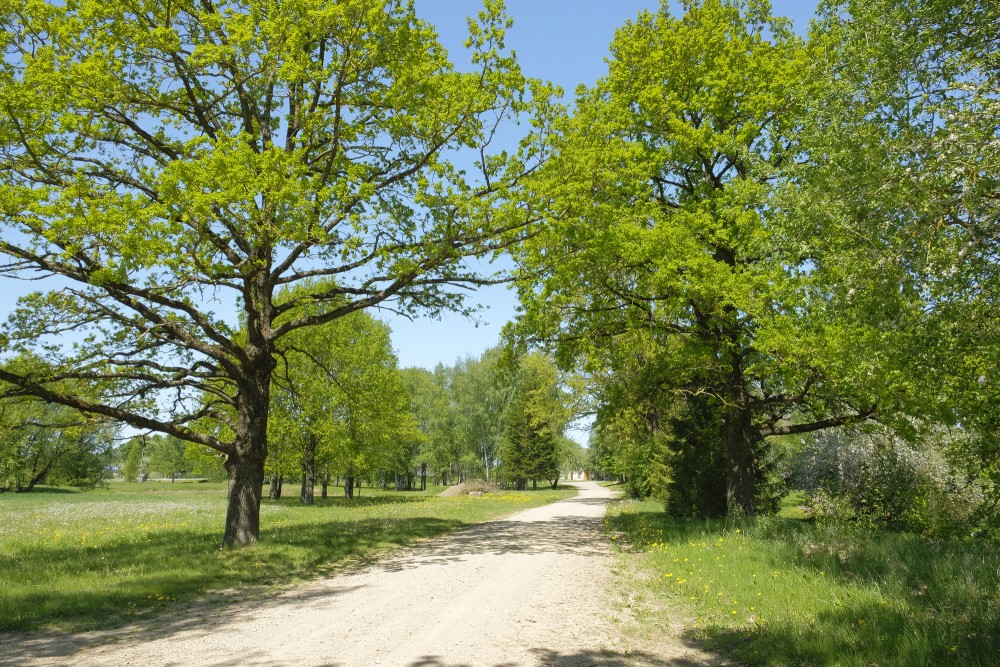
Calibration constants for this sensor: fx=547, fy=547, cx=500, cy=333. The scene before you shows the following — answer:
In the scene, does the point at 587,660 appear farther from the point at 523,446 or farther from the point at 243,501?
the point at 523,446

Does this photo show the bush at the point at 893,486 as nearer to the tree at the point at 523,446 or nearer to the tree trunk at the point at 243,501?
the tree trunk at the point at 243,501

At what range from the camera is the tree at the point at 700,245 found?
11.8 metres

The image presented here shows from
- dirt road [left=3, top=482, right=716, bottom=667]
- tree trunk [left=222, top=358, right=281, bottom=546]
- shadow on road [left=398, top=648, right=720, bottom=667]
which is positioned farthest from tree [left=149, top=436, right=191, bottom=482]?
shadow on road [left=398, top=648, right=720, bottom=667]

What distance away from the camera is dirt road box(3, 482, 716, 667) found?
17.7 feet

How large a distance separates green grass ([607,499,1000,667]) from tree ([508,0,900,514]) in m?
3.48

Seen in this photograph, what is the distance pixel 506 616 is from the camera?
6.93 m

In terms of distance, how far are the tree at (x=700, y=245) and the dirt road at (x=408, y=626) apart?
20.6 feet

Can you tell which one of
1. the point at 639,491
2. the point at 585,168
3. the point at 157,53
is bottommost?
the point at 639,491

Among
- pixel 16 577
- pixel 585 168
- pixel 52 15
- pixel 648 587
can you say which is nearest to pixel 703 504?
pixel 648 587

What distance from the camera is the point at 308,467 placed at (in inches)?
1348

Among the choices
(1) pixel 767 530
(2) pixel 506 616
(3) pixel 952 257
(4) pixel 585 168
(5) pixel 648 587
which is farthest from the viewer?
(4) pixel 585 168

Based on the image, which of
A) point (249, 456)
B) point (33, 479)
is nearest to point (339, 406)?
point (249, 456)

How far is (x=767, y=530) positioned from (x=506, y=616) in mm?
7047

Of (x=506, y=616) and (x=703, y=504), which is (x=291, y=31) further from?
(x=703, y=504)
